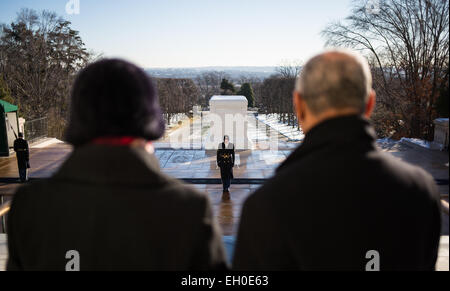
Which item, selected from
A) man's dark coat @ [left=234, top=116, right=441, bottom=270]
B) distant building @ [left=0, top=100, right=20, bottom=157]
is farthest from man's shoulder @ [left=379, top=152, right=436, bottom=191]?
distant building @ [left=0, top=100, right=20, bottom=157]

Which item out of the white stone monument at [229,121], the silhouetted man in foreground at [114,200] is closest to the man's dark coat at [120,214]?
the silhouetted man in foreground at [114,200]

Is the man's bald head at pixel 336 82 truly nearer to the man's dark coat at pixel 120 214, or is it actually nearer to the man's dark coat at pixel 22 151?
the man's dark coat at pixel 120 214

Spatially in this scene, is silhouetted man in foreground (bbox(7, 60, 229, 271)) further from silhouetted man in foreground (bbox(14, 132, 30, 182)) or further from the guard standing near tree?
silhouetted man in foreground (bbox(14, 132, 30, 182))

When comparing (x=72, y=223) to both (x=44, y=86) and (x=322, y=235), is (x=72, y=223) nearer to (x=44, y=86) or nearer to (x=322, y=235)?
(x=322, y=235)

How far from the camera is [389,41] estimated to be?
64.2 feet

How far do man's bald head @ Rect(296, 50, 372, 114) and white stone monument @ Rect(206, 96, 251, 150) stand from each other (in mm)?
11272

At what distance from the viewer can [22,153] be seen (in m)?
8.30

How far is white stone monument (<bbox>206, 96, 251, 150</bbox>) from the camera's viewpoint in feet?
40.4

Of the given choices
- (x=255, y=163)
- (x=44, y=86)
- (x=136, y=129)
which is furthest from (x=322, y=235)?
(x=44, y=86)

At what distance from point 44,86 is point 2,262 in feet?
84.7

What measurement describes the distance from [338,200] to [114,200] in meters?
0.54

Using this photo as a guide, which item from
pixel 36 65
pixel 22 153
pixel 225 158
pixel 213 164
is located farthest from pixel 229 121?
pixel 36 65

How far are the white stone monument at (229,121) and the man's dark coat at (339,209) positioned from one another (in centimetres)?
1129

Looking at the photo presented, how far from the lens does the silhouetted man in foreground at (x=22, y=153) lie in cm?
812
